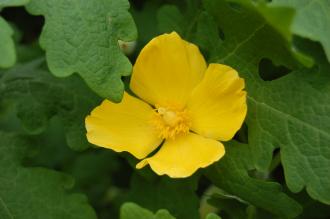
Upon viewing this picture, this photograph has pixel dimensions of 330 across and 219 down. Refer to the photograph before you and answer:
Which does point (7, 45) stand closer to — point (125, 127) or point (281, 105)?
point (125, 127)

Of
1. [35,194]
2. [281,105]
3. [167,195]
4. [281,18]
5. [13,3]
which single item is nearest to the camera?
[281,18]

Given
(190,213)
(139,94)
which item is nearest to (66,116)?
(139,94)

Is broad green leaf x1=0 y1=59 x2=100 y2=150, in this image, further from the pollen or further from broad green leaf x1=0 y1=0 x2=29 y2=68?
broad green leaf x1=0 y1=0 x2=29 y2=68

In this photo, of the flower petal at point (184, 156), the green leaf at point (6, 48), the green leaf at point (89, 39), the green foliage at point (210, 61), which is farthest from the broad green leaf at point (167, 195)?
the green leaf at point (6, 48)

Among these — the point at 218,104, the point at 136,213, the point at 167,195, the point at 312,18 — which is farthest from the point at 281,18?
the point at 167,195

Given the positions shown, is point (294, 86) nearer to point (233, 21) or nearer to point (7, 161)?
point (233, 21)

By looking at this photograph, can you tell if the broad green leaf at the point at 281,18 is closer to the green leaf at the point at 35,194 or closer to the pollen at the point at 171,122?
the pollen at the point at 171,122

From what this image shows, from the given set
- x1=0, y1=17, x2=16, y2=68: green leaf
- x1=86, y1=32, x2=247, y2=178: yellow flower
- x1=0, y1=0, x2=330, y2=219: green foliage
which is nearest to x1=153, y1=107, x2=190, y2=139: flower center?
x1=86, y1=32, x2=247, y2=178: yellow flower
